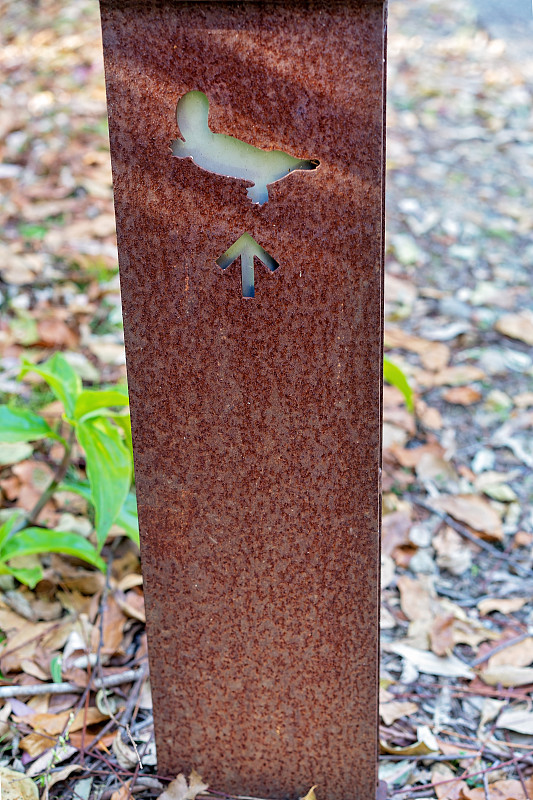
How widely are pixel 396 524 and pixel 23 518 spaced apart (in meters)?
0.82

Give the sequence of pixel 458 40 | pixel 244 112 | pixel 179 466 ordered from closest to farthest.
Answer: pixel 244 112 < pixel 179 466 < pixel 458 40

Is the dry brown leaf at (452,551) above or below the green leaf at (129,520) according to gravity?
below

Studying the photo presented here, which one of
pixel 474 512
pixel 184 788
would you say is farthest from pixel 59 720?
pixel 474 512

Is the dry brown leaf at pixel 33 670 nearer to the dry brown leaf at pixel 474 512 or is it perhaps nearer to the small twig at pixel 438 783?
the small twig at pixel 438 783

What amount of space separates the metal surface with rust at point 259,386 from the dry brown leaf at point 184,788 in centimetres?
1

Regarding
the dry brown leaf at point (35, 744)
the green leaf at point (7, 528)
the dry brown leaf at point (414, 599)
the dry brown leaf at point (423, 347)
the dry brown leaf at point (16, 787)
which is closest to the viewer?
the dry brown leaf at point (16, 787)

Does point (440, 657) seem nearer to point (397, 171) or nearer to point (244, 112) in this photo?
point (244, 112)

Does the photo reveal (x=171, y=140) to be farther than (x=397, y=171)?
No

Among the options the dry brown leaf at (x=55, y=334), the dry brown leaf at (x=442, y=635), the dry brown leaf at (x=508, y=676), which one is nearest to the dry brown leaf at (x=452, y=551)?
the dry brown leaf at (x=442, y=635)

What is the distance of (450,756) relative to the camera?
129 cm

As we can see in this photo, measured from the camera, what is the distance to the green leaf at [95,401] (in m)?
1.33

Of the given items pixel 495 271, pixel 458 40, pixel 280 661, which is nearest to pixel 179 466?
pixel 280 661

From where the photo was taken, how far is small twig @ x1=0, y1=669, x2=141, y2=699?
1.35 metres

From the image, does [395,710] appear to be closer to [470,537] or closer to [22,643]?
[470,537]
